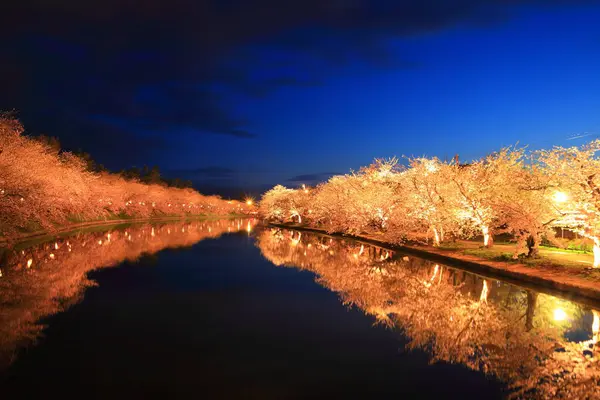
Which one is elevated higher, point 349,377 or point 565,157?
point 565,157

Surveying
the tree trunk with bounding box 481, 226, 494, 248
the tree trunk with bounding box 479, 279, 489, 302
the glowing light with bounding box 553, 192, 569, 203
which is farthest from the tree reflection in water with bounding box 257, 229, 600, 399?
the tree trunk with bounding box 481, 226, 494, 248

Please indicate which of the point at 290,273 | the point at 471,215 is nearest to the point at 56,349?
the point at 290,273

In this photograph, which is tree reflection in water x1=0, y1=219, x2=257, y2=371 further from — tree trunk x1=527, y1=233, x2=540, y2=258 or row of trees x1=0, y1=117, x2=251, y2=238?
tree trunk x1=527, y1=233, x2=540, y2=258

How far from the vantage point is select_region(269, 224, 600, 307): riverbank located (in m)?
16.5

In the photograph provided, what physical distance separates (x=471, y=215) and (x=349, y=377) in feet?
75.8

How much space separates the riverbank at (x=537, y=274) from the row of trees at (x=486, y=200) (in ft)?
5.17

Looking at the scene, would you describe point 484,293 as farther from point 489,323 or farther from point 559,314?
point 489,323

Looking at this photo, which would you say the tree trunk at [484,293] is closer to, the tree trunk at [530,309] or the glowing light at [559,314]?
the tree trunk at [530,309]

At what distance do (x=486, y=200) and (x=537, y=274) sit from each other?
29.1 feet

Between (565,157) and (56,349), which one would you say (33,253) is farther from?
(565,157)

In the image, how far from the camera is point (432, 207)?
32.2 m

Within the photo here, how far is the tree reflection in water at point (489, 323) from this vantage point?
854 centimetres

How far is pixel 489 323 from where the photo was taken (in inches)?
482

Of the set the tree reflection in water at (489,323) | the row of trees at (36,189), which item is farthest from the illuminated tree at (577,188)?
the row of trees at (36,189)
